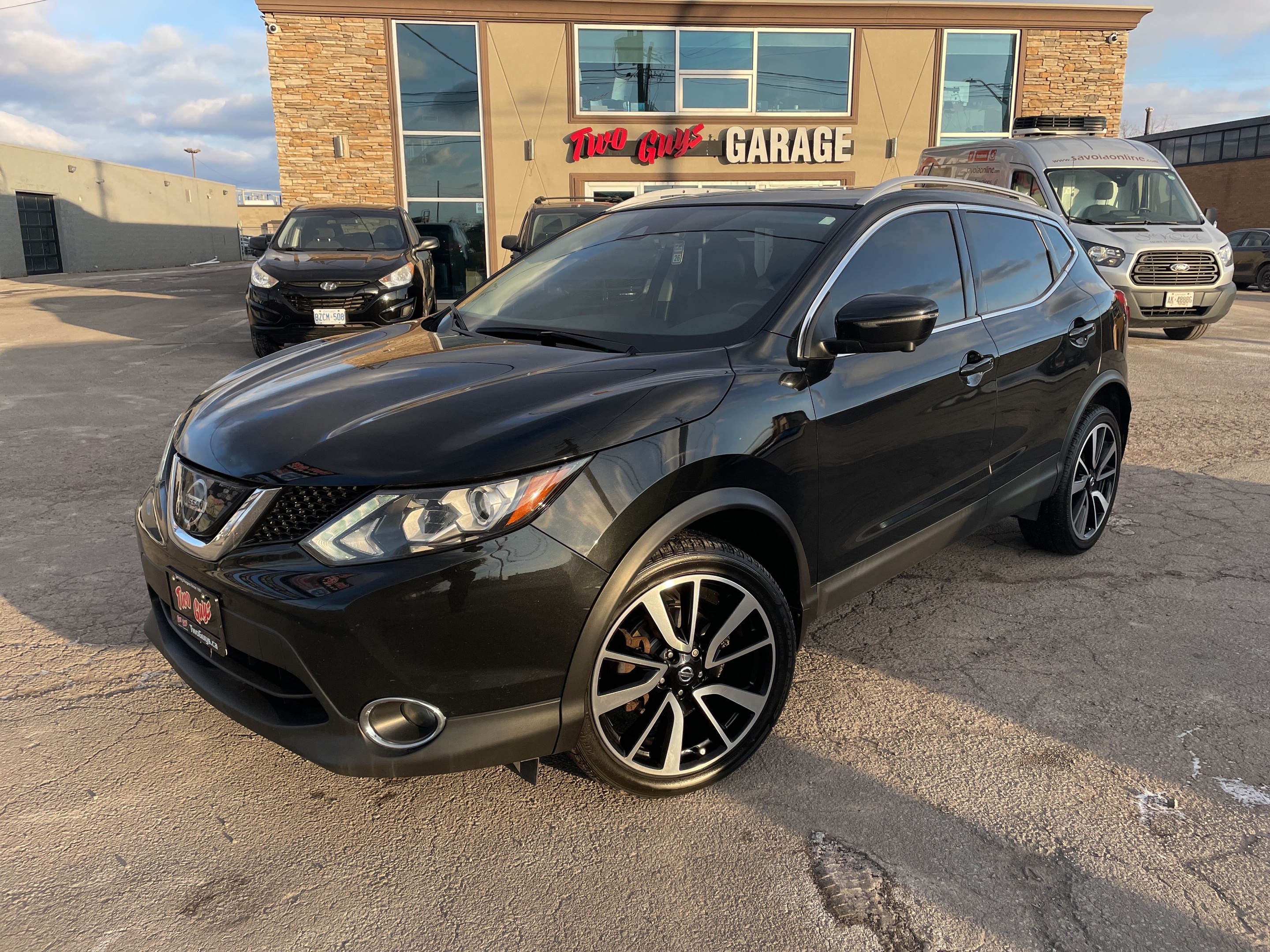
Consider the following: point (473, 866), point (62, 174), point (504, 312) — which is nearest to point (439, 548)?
point (473, 866)

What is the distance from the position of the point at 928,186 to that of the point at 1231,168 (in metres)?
42.6

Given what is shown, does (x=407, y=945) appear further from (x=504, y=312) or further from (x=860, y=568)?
(x=504, y=312)

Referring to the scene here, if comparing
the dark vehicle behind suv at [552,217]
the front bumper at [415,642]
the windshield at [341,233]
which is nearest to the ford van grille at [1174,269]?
the dark vehicle behind suv at [552,217]

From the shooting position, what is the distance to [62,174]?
32.2m

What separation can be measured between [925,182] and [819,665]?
6.40ft

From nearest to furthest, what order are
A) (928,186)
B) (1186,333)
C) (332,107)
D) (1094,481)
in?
(928,186)
(1094,481)
(1186,333)
(332,107)

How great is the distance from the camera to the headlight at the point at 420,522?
211cm

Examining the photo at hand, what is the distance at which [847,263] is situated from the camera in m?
3.05

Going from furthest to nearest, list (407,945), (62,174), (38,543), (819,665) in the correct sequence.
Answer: (62,174) → (38,543) → (819,665) → (407,945)

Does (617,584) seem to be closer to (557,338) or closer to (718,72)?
(557,338)

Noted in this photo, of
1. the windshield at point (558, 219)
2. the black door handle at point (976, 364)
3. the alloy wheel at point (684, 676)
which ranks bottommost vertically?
the alloy wheel at point (684, 676)

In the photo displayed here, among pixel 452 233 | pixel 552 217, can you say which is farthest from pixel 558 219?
pixel 452 233

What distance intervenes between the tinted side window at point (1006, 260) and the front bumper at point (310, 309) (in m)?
6.41

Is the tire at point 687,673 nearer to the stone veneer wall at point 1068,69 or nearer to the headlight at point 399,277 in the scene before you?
the headlight at point 399,277
